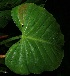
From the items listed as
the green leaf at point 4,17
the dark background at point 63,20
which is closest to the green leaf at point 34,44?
the green leaf at point 4,17

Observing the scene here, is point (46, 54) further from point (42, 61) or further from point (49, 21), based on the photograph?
point (49, 21)

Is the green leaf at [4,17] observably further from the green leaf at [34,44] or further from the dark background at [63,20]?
the dark background at [63,20]

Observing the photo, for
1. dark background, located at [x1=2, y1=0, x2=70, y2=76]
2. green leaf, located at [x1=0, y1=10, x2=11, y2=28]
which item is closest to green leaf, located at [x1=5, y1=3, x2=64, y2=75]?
green leaf, located at [x1=0, y1=10, x2=11, y2=28]

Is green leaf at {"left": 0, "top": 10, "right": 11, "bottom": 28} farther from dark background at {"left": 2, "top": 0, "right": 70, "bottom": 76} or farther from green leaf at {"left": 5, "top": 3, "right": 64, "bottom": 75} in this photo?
dark background at {"left": 2, "top": 0, "right": 70, "bottom": 76}

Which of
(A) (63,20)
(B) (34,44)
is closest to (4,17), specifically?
(B) (34,44)

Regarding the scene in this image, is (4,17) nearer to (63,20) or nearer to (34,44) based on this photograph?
(34,44)

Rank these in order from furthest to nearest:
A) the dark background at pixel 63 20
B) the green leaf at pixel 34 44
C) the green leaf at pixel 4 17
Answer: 1. the dark background at pixel 63 20
2. the green leaf at pixel 4 17
3. the green leaf at pixel 34 44

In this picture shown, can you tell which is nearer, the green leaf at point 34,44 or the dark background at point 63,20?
the green leaf at point 34,44

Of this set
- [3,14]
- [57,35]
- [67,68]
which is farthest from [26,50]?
[67,68]
